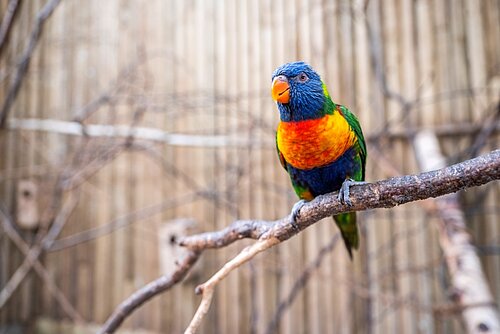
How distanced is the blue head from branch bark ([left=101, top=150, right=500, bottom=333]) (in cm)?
34

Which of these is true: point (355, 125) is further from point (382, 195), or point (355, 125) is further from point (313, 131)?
point (382, 195)

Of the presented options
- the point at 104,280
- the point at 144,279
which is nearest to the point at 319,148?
the point at 144,279

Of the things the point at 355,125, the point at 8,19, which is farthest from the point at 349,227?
the point at 8,19

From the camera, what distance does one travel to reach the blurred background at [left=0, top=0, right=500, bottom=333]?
2516 millimetres

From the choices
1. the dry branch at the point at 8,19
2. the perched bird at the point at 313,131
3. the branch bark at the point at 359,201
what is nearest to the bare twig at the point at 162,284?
the branch bark at the point at 359,201

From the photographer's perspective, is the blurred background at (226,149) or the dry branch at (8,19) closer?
the dry branch at (8,19)

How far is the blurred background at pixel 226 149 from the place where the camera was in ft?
8.25

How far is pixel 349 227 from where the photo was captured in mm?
1553

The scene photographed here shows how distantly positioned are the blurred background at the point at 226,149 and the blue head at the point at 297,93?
3.33 feet

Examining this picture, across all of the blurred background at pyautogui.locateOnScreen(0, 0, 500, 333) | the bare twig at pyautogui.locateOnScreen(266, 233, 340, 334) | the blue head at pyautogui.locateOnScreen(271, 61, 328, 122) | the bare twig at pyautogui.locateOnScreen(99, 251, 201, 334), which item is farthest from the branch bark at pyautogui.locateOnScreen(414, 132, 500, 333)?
the bare twig at pyautogui.locateOnScreen(99, 251, 201, 334)

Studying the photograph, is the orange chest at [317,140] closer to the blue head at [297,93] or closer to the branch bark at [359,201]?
the blue head at [297,93]

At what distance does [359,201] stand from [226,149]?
2096 millimetres

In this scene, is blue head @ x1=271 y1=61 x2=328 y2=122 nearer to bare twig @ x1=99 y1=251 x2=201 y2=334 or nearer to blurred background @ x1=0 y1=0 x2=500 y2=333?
bare twig @ x1=99 y1=251 x2=201 y2=334

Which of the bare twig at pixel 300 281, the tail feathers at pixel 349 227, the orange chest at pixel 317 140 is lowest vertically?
the bare twig at pixel 300 281
